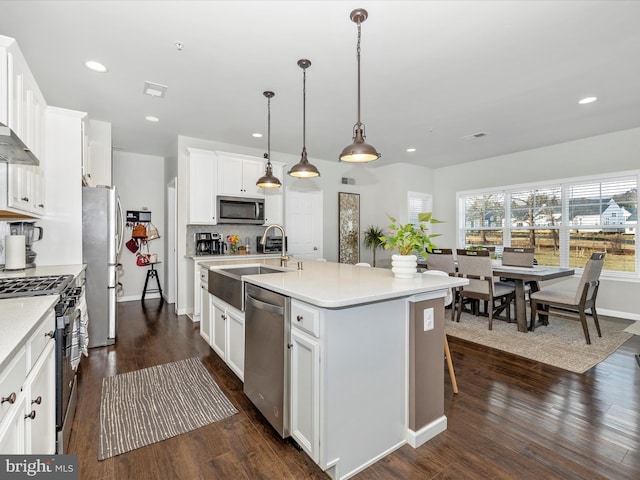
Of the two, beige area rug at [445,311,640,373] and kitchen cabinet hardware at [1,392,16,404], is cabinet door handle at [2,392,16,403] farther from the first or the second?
beige area rug at [445,311,640,373]

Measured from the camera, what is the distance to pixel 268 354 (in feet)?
6.44

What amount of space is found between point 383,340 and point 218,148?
4.53 metres

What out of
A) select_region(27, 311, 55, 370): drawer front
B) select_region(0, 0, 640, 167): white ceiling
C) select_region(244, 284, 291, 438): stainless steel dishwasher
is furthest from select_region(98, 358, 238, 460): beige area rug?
select_region(0, 0, 640, 167): white ceiling

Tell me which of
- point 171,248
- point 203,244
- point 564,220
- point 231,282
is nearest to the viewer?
point 231,282

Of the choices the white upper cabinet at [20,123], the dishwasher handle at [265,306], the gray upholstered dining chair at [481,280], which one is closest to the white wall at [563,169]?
the gray upholstered dining chair at [481,280]

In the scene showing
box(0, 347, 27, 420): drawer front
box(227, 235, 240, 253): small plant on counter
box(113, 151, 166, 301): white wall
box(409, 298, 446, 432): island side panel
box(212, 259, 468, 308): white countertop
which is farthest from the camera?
box(113, 151, 166, 301): white wall

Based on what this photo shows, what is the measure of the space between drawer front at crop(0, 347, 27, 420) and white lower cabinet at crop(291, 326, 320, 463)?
1134 millimetres

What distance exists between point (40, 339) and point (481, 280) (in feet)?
14.5

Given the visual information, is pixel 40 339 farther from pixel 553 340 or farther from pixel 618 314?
pixel 618 314

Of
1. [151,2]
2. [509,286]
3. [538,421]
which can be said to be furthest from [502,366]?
[151,2]

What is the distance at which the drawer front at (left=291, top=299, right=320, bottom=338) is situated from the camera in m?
1.58

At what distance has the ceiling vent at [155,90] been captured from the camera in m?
3.18

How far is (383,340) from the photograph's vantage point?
177 centimetres

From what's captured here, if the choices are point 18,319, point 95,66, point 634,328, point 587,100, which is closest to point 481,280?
point 634,328
